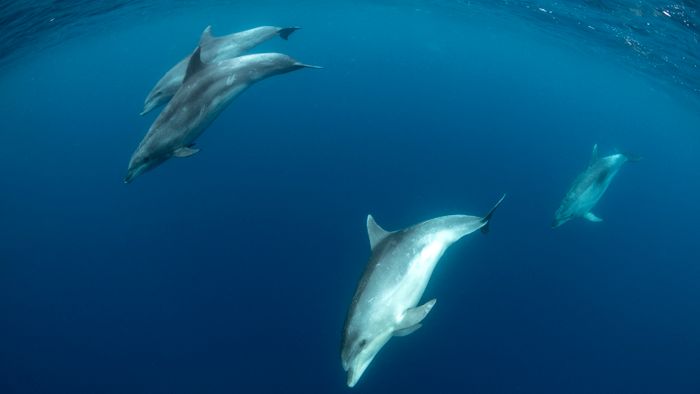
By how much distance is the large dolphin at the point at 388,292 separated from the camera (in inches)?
210

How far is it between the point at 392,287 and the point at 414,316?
0.49m

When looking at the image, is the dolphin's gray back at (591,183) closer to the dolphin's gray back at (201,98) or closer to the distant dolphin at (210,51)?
the distant dolphin at (210,51)

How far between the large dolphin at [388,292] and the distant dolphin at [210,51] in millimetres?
4894

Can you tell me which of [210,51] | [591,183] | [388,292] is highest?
[210,51]

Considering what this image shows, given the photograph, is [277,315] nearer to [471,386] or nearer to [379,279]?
[471,386]

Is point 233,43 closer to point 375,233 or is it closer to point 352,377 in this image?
point 375,233

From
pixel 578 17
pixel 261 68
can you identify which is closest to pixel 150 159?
pixel 261 68

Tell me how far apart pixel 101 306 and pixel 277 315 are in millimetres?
7770

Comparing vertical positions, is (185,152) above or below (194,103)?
below

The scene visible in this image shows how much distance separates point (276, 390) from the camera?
11.8 m

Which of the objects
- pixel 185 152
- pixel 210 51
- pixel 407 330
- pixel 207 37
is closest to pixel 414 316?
pixel 407 330

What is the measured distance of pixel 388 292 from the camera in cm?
558

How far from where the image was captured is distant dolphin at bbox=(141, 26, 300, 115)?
7.90 m

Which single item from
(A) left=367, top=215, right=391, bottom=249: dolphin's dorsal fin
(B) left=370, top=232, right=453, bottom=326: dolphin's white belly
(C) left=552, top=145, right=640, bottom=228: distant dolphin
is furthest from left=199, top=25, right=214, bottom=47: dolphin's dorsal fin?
(C) left=552, top=145, right=640, bottom=228: distant dolphin
